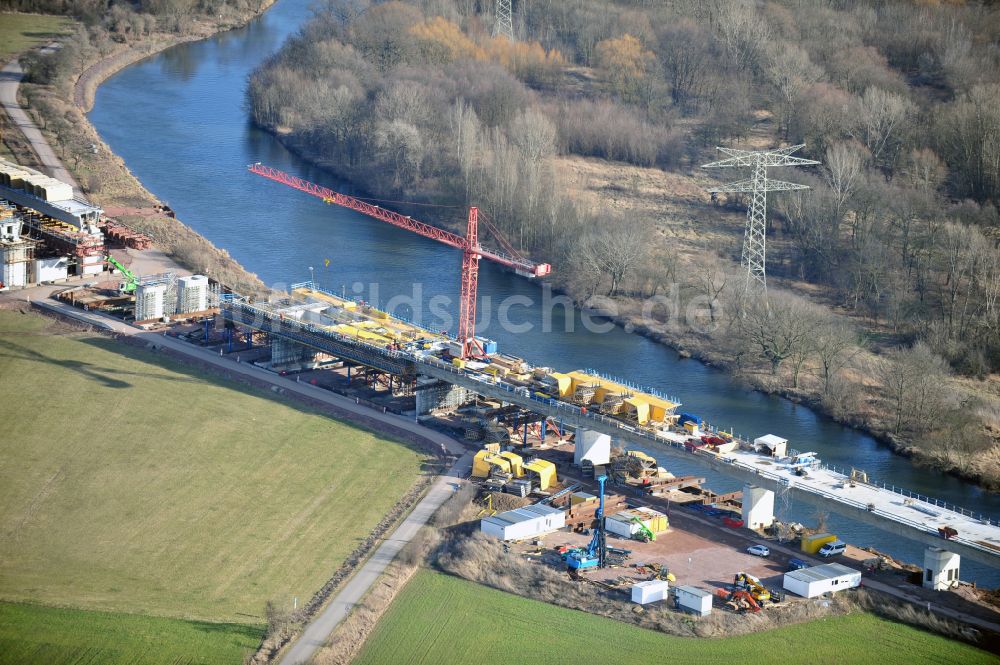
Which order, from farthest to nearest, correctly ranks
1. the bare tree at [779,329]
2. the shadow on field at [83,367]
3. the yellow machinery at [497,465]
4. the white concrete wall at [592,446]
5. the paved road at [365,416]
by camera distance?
1. the bare tree at [779,329]
2. the shadow on field at [83,367]
3. the white concrete wall at [592,446]
4. the yellow machinery at [497,465]
5. the paved road at [365,416]

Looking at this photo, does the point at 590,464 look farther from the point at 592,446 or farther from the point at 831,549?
the point at 831,549

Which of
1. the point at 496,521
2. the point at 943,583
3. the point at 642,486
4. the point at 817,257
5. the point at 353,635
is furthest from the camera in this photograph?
the point at 817,257

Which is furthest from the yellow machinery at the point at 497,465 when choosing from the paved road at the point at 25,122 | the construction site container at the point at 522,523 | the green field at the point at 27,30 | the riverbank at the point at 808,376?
the green field at the point at 27,30

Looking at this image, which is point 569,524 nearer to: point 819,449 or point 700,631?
point 700,631

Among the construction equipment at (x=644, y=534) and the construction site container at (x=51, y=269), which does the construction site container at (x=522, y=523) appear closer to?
the construction equipment at (x=644, y=534)

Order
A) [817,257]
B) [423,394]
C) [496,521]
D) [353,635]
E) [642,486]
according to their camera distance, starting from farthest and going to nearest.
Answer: [817,257] < [423,394] < [642,486] < [496,521] < [353,635]

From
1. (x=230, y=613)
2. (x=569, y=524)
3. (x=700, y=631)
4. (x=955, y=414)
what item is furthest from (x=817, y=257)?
(x=230, y=613)
